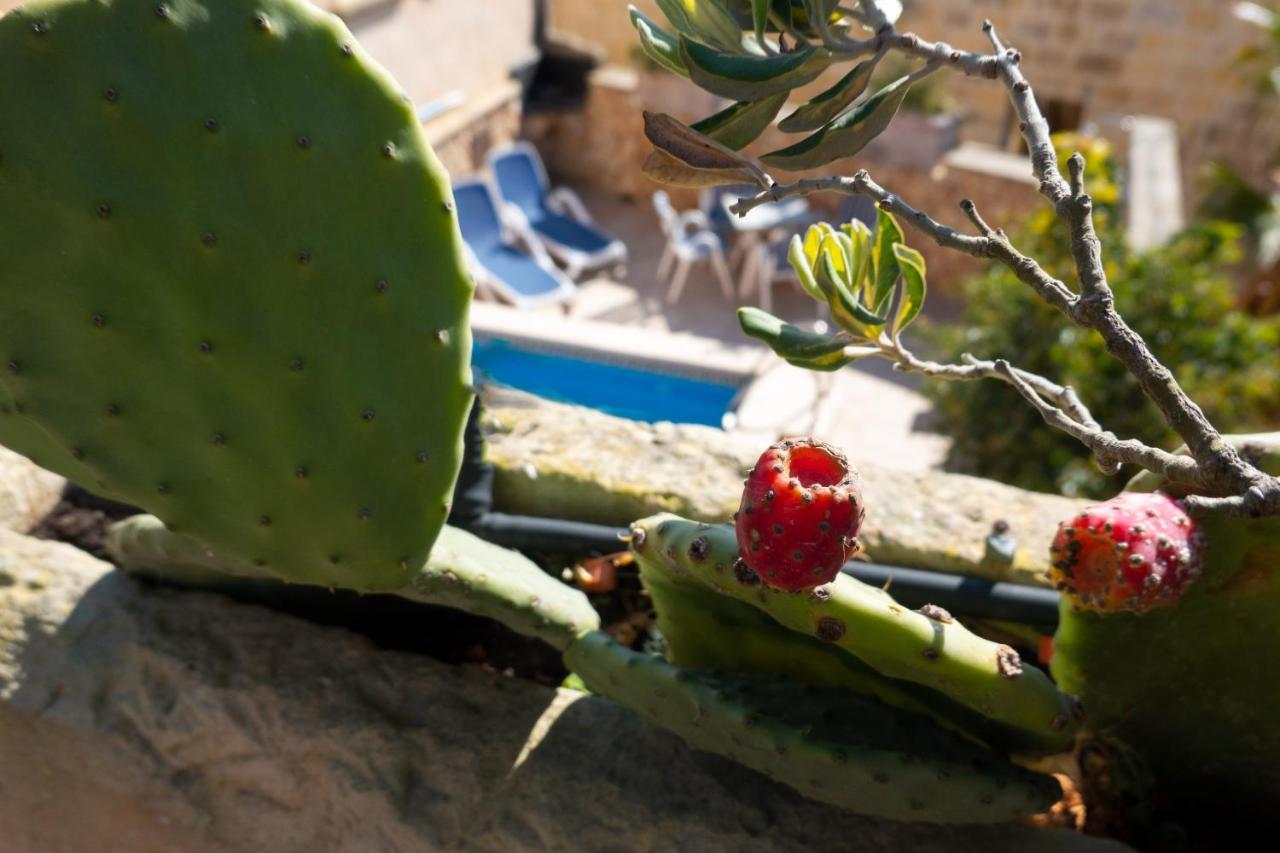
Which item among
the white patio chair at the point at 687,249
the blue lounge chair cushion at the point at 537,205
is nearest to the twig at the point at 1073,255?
the white patio chair at the point at 687,249

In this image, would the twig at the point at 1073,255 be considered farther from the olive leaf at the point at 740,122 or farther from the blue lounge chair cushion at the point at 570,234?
the blue lounge chair cushion at the point at 570,234

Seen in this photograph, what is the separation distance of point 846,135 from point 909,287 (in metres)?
0.37

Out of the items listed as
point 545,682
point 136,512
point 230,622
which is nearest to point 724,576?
point 545,682

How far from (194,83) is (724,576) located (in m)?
0.85

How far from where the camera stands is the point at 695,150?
1.23 metres

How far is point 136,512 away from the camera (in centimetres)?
241

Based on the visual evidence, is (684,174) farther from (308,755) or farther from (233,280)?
(308,755)

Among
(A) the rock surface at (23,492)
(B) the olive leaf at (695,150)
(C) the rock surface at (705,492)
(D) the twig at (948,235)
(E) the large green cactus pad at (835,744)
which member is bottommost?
(A) the rock surface at (23,492)

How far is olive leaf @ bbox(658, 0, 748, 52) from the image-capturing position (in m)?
1.22

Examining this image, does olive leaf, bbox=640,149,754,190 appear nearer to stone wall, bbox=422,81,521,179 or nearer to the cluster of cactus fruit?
the cluster of cactus fruit

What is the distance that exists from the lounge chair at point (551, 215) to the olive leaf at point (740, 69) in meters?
7.59

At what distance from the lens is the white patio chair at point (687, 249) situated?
27.9ft

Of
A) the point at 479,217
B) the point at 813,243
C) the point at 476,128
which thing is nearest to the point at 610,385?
the point at 479,217

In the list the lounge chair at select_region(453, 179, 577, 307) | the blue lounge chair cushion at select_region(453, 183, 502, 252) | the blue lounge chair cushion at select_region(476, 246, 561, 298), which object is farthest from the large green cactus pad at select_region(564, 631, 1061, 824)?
the blue lounge chair cushion at select_region(453, 183, 502, 252)
